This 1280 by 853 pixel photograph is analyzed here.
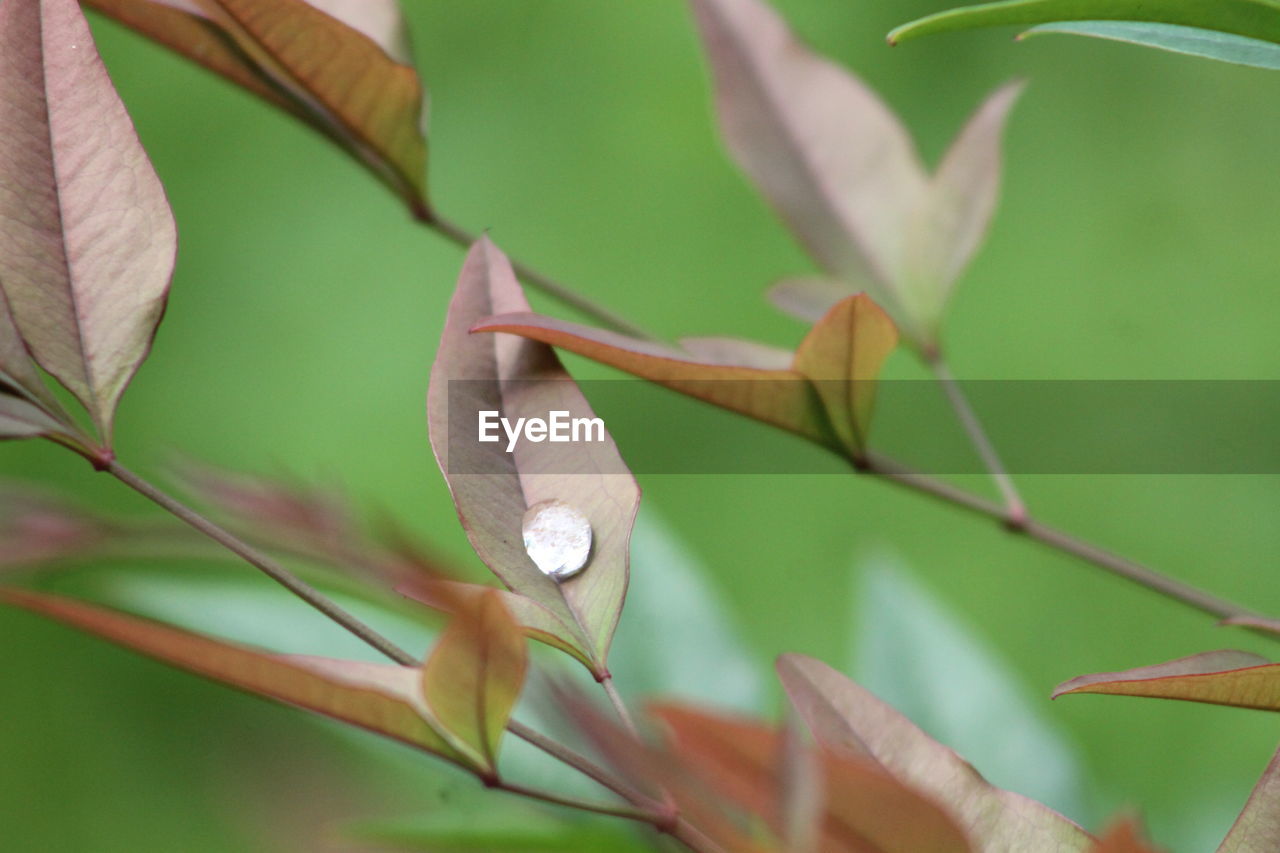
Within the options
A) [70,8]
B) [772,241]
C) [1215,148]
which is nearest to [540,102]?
[772,241]

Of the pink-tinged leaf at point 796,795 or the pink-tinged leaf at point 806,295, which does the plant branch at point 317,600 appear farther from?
the pink-tinged leaf at point 806,295

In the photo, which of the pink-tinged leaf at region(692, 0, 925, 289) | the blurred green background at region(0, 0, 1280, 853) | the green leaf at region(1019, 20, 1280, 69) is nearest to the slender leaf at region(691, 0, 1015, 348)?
the pink-tinged leaf at region(692, 0, 925, 289)

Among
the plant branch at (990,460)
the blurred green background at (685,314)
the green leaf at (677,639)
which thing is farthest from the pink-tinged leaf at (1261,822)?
the blurred green background at (685,314)

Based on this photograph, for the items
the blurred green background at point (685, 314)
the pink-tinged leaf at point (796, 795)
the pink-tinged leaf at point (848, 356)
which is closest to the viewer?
the pink-tinged leaf at point (796, 795)

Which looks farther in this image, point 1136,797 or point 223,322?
point 223,322

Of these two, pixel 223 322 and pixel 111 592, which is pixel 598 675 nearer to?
pixel 111 592

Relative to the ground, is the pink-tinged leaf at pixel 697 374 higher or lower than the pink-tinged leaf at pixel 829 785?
higher

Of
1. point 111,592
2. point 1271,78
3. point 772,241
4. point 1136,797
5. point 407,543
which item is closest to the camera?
point 407,543
